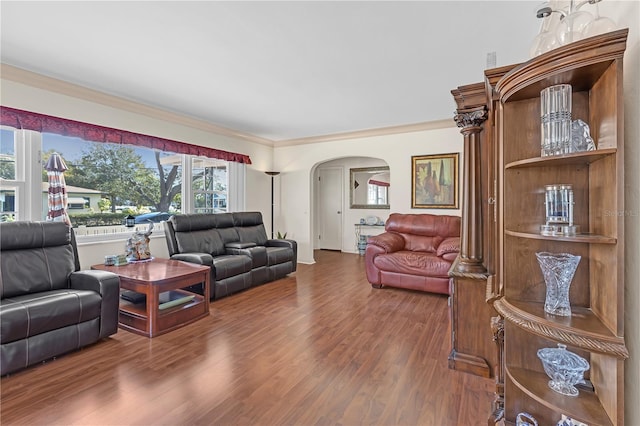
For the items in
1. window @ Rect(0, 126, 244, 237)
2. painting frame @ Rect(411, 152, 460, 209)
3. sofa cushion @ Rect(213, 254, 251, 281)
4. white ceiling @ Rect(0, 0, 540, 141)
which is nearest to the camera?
white ceiling @ Rect(0, 0, 540, 141)

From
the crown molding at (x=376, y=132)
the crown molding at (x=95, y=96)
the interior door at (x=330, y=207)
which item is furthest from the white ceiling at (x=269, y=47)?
the interior door at (x=330, y=207)

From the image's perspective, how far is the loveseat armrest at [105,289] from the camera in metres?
2.56

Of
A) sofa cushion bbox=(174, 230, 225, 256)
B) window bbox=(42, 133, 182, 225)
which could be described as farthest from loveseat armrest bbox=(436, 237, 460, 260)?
window bbox=(42, 133, 182, 225)

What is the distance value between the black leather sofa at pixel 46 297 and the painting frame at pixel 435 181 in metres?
4.25

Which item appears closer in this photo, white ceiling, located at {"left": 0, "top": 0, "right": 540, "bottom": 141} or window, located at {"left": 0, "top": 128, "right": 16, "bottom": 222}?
white ceiling, located at {"left": 0, "top": 0, "right": 540, "bottom": 141}

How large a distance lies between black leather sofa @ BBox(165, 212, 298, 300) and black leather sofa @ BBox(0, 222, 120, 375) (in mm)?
1169

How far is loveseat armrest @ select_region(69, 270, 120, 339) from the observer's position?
2559mm

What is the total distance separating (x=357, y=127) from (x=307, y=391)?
13.9 feet

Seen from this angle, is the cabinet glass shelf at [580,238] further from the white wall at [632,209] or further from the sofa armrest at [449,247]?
the sofa armrest at [449,247]

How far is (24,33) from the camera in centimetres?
233

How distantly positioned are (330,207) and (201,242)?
13.5 feet

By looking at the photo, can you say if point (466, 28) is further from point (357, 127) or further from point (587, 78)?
point (357, 127)

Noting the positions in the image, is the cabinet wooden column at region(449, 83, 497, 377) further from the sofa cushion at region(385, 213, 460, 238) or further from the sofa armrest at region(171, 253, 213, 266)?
the sofa armrest at region(171, 253, 213, 266)

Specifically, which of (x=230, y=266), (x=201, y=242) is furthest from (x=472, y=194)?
(x=201, y=242)
